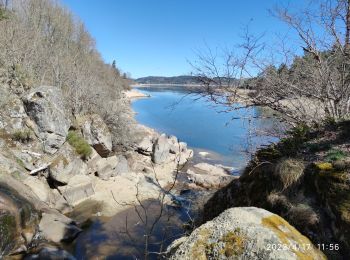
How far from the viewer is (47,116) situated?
14.5m

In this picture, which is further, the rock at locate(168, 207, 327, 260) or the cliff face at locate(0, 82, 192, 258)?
the cliff face at locate(0, 82, 192, 258)

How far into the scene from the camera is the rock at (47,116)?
1441 cm

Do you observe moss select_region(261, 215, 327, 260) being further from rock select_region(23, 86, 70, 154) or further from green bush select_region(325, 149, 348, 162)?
rock select_region(23, 86, 70, 154)

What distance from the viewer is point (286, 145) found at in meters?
5.19

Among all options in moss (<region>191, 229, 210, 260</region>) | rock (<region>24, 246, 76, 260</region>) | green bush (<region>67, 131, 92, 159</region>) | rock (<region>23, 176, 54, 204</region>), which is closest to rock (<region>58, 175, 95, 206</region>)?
rock (<region>23, 176, 54, 204</region>)

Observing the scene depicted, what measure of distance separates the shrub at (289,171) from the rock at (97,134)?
49.1 feet

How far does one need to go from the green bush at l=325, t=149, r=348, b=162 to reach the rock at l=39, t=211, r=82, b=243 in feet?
28.9

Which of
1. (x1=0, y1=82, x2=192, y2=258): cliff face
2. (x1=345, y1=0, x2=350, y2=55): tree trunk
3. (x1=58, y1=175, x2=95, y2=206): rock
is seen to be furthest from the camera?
(x1=58, y1=175, x2=95, y2=206): rock

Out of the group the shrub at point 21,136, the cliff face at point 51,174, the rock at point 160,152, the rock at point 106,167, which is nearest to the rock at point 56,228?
the cliff face at point 51,174

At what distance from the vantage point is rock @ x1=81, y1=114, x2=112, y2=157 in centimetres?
1805

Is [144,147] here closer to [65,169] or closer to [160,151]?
[160,151]

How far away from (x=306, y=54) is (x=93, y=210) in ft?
33.4

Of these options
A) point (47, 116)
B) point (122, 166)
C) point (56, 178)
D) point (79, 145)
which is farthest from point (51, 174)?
point (122, 166)

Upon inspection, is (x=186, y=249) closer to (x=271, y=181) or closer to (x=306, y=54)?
(x=271, y=181)
